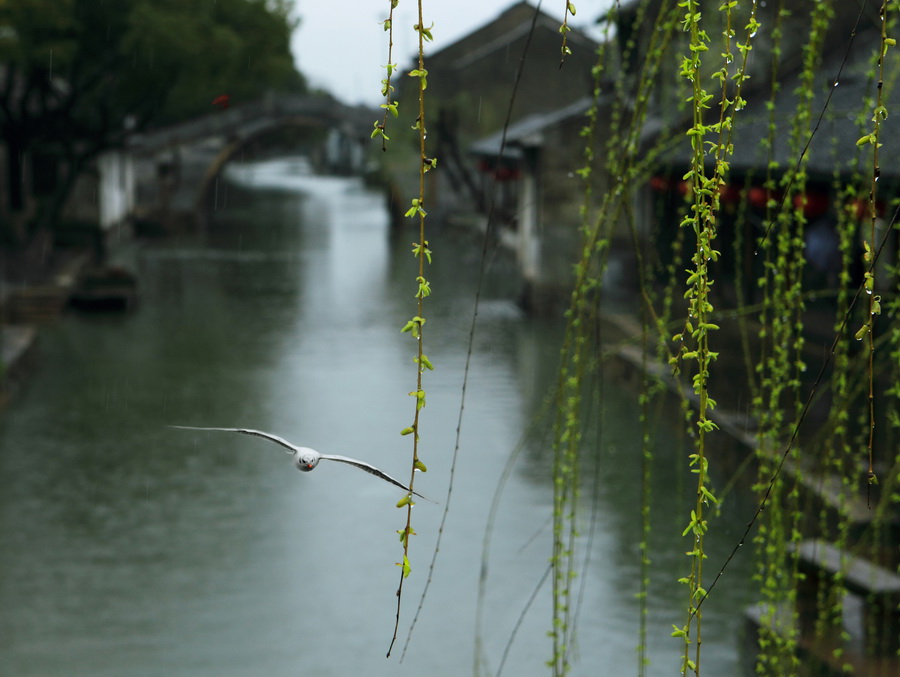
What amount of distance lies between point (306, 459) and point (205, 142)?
34.3 metres

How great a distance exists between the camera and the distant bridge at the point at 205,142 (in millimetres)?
32219

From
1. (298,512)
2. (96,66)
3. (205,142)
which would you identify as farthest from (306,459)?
(205,142)

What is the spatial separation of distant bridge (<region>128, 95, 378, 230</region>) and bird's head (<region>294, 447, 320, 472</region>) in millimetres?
28305

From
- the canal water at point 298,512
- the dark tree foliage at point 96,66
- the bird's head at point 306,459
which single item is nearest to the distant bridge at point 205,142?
the dark tree foliage at point 96,66

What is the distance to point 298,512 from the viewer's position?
28.4 feet

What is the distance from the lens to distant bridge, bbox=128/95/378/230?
32.2m

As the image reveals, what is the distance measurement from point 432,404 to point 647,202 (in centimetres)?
622

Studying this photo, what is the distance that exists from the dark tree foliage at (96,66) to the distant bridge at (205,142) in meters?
9.15

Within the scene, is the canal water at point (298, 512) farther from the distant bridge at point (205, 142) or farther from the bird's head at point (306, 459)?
the distant bridge at point (205, 142)

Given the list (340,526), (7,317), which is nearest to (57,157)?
(7,317)

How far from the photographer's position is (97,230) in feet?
70.3

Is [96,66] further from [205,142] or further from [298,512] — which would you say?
[205,142]

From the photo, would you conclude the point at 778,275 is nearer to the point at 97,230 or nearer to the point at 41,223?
the point at 41,223

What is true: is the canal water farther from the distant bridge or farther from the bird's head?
the distant bridge
